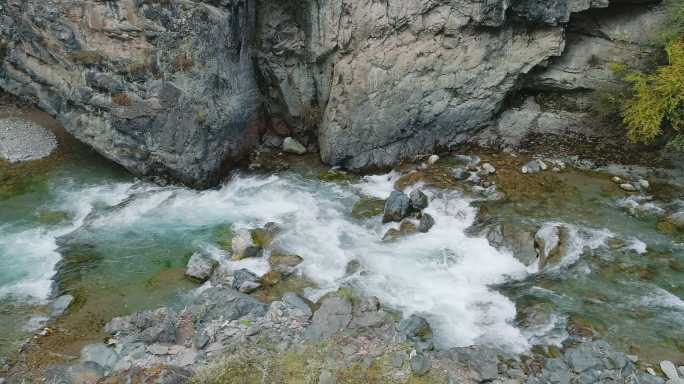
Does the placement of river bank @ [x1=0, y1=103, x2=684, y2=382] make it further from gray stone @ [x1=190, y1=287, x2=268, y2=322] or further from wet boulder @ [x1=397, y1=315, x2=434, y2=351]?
wet boulder @ [x1=397, y1=315, x2=434, y2=351]

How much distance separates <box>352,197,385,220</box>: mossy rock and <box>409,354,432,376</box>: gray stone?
18.4 ft

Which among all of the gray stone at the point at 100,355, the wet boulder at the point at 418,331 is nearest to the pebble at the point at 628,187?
the wet boulder at the point at 418,331

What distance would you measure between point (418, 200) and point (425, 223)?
0.94 metres

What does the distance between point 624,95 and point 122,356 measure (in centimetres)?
1505

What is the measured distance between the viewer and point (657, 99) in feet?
46.7

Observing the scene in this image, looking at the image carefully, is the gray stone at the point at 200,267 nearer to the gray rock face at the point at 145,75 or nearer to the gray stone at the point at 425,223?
the gray rock face at the point at 145,75

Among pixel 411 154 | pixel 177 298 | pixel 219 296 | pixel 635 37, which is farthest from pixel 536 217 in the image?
pixel 177 298

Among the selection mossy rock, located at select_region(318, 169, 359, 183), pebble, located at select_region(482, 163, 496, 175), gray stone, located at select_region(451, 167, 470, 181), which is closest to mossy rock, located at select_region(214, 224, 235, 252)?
mossy rock, located at select_region(318, 169, 359, 183)

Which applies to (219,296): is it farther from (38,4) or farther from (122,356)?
(38,4)

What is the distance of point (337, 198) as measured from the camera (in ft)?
49.2

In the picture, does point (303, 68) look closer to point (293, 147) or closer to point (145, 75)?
point (293, 147)

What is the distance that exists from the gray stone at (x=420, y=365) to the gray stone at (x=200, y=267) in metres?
5.14

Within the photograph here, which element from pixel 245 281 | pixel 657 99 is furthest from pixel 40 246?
pixel 657 99

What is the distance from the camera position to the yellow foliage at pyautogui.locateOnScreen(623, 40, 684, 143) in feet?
45.1
